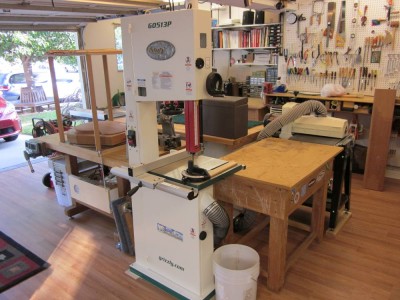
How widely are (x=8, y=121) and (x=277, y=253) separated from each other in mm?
5217

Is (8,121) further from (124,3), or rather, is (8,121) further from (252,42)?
(252,42)

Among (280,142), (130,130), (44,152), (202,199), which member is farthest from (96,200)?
(280,142)

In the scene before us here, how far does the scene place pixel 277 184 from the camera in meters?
1.93

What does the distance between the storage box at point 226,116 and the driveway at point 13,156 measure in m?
3.13

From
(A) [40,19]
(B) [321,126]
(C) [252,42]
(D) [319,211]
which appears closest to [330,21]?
(C) [252,42]

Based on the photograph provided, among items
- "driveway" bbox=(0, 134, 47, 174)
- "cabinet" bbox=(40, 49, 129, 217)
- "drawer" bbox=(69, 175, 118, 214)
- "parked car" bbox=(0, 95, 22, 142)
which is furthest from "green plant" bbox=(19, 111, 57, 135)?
"drawer" bbox=(69, 175, 118, 214)

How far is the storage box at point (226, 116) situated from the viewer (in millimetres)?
2656

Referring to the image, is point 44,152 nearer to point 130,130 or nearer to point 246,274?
point 130,130

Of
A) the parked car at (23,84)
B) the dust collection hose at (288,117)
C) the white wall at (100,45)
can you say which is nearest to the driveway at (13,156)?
the parked car at (23,84)

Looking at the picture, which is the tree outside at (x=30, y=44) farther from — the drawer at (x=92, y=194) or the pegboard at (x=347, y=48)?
the pegboard at (x=347, y=48)

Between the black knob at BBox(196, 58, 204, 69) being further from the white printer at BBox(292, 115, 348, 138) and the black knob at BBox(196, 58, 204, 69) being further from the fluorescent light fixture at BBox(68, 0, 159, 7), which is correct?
the fluorescent light fixture at BBox(68, 0, 159, 7)

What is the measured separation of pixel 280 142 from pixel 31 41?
4.72 metres

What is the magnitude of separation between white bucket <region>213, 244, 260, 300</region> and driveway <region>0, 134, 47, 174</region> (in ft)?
11.8

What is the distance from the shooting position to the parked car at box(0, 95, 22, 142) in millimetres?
5621
